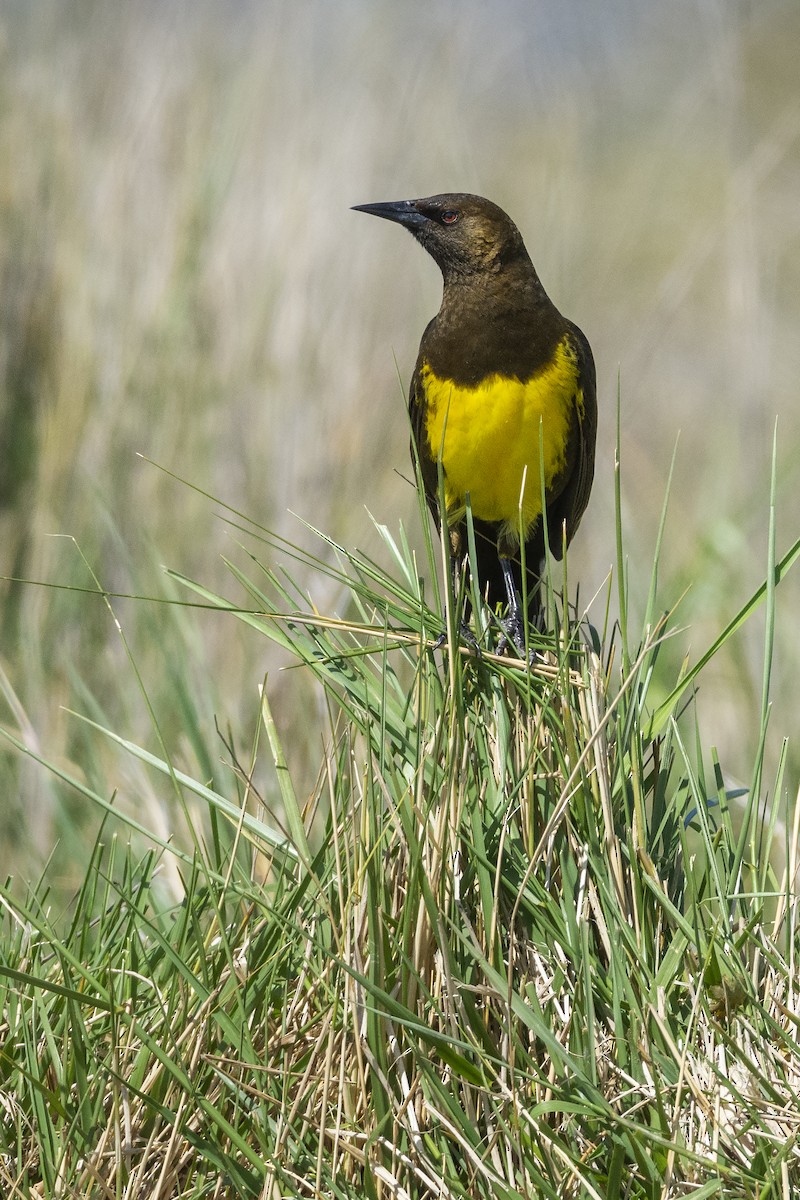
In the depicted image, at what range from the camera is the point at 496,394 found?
3361 mm

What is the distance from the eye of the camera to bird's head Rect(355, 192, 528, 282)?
3.54m

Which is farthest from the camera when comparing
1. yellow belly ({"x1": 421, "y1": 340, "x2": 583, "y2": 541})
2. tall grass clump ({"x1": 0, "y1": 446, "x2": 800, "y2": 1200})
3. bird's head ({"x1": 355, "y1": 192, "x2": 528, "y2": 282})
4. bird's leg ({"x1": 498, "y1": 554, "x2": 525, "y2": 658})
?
bird's head ({"x1": 355, "y1": 192, "x2": 528, "y2": 282})

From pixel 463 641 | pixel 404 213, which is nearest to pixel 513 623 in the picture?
pixel 463 641

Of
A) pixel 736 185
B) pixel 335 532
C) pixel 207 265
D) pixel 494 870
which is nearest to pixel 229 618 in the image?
pixel 335 532

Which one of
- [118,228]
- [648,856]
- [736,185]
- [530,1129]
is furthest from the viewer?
[736,185]

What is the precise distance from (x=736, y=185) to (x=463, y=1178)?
5.16 metres

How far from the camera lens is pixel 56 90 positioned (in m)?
5.36

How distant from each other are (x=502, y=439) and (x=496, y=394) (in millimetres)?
129

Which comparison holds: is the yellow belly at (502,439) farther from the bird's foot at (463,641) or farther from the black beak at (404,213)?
the bird's foot at (463,641)

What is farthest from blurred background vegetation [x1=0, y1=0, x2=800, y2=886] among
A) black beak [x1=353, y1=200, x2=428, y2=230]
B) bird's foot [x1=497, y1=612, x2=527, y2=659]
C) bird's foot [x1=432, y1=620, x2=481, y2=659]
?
bird's foot [x1=432, y1=620, x2=481, y2=659]

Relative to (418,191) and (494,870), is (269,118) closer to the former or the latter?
(418,191)

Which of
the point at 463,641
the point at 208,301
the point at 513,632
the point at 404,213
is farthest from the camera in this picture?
the point at 208,301

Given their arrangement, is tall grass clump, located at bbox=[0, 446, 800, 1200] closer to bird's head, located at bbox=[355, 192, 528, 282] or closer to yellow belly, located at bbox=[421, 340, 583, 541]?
yellow belly, located at bbox=[421, 340, 583, 541]

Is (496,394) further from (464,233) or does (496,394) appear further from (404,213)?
(404,213)
